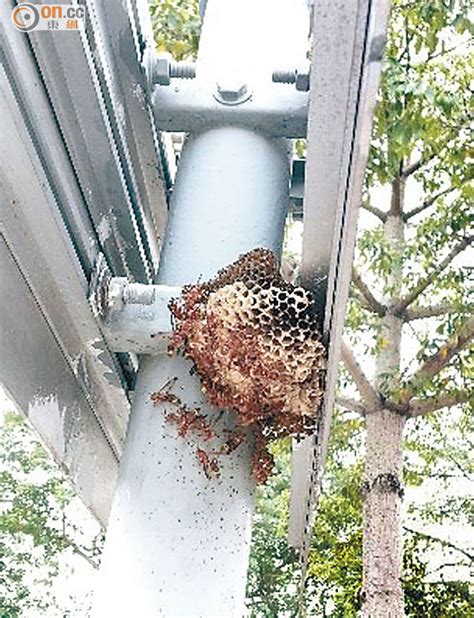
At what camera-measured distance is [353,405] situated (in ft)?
14.3

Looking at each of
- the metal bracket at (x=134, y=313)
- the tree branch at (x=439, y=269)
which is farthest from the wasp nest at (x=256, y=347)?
the tree branch at (x=439, y=269)

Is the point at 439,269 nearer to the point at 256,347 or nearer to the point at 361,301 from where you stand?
the point at 361,301

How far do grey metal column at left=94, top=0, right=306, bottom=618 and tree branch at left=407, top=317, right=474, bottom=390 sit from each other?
107 inches

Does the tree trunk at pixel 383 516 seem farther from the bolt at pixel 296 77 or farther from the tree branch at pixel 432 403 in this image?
the bolt at pixel 296 77

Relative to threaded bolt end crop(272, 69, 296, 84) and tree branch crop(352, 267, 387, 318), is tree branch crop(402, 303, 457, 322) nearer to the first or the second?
tree branch crop(352, 267, 387, 318)

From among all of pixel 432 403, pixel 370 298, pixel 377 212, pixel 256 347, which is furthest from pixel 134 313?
pixel 377 212

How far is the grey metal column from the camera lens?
864 millimetres

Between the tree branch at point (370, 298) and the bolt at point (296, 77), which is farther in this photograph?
the tree branch at point (370, 298)

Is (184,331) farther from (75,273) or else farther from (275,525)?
(275,525)

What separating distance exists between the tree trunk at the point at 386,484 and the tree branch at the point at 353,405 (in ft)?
0.20

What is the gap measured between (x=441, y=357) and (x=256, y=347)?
10.3 ft

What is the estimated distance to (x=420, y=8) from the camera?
2.64m

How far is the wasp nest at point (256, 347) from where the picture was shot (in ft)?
3.20

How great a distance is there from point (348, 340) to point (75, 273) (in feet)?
11.4
